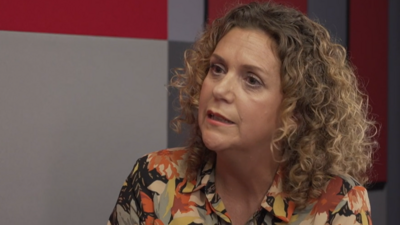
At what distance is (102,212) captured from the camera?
6.00 feet

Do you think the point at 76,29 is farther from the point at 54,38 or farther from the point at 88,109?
the point at 88,109

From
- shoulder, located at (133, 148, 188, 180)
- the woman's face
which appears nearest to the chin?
the woman's face

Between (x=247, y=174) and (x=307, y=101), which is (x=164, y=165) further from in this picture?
(x=307, y=101)

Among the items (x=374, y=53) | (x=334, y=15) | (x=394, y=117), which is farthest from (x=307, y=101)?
(x=394, y=117)

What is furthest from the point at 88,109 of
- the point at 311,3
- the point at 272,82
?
the point at 311,3

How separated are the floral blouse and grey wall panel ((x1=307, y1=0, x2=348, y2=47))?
104 cm

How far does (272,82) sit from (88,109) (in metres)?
0.62

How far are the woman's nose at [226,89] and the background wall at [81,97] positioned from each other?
1.35 ft

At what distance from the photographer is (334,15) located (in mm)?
2434

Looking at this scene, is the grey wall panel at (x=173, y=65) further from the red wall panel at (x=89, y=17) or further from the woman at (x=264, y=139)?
the woman at (x=264, y=139)

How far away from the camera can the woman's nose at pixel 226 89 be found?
1.39m

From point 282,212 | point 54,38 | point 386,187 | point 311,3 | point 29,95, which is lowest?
point 386,187

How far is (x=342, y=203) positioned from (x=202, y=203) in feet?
1.19

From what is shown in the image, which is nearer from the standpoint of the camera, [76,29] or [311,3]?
[76,29]
